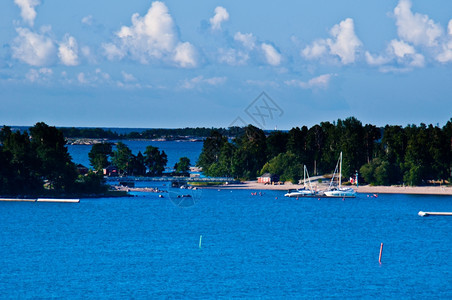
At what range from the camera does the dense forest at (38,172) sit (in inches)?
6324

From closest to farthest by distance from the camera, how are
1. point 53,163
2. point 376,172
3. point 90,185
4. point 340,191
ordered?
point 53,163, point 90,185, point 340,191, point 376,172

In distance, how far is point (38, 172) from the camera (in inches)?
6422

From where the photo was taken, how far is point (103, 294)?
75.9 meters

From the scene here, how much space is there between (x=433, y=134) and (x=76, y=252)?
11361cm

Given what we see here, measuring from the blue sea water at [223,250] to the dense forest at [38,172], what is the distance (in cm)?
737

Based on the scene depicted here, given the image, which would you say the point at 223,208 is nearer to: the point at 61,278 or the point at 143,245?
the point at 143,245

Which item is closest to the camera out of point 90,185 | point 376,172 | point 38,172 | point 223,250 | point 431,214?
point 223,250

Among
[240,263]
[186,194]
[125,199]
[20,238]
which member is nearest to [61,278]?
A: [240,263]

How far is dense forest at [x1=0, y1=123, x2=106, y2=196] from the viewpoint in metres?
161

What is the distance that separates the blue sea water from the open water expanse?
0.46ft

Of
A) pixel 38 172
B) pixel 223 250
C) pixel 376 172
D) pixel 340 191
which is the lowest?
pixel 223 250

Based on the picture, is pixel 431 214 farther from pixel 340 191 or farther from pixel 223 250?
pixel 223 250

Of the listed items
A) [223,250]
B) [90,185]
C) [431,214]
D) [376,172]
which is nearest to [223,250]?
[223,250]

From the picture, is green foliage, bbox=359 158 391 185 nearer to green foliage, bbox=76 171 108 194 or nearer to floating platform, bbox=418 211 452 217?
floating platform, bbox=418 211 452 217
